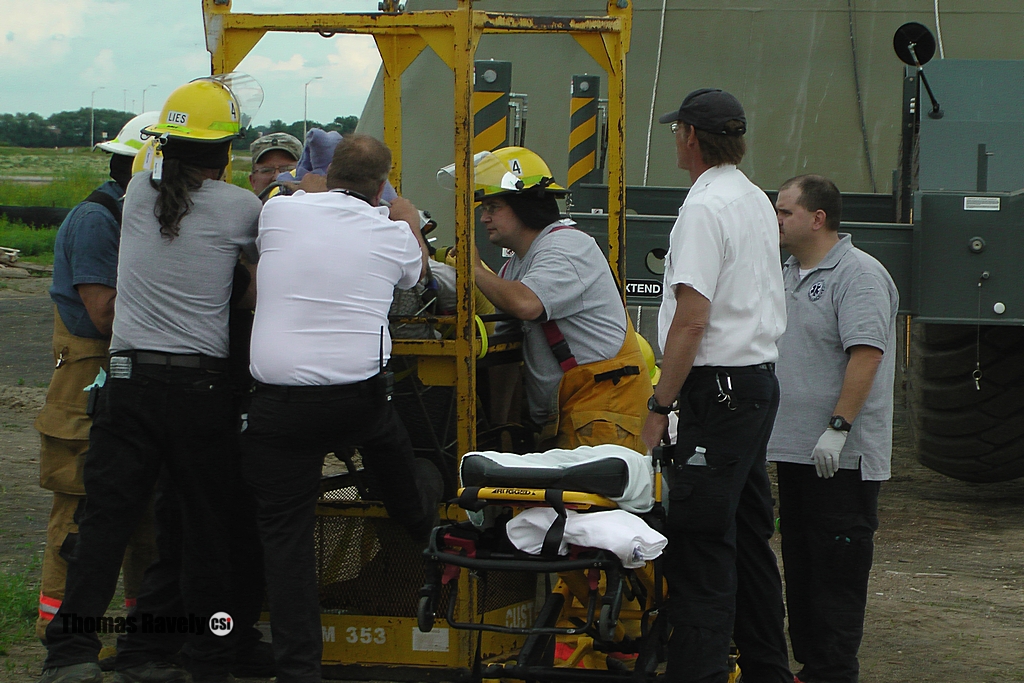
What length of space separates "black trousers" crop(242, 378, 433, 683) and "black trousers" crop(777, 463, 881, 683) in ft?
4.54

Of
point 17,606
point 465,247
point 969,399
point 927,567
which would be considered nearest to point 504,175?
point 465,247

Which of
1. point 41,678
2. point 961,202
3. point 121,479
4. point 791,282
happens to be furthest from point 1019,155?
point 41,678

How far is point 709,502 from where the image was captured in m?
3.66

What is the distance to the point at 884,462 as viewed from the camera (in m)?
4.12

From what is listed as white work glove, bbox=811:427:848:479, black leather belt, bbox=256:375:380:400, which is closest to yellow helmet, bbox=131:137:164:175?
black leather belt, bbox=256:375:380:400

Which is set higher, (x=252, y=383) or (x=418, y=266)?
(x=418, y=266)

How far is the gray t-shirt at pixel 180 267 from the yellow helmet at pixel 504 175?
0.74m

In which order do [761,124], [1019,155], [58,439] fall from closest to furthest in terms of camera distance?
[58,439]
[1019,155]
[761,124]

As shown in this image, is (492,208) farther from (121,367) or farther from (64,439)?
(64,439)

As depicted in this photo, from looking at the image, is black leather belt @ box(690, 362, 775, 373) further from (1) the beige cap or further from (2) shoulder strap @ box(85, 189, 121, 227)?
(1) the beige cap

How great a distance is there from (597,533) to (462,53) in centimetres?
154

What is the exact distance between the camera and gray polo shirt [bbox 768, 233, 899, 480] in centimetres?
407

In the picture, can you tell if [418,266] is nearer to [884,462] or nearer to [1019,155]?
[884,462]

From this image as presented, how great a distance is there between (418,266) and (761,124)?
19.0ft
